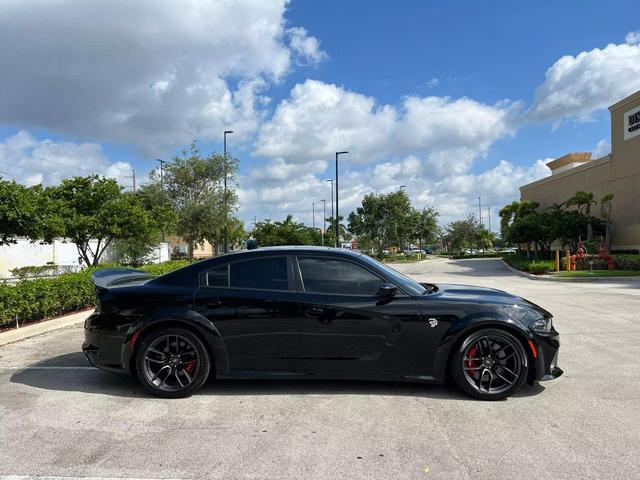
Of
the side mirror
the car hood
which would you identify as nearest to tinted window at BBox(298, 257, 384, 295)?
the side mirror

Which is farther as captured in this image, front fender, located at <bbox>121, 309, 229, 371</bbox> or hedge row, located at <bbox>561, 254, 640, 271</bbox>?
hedge row, located at <bbox>561, 254, 640, 271</bbox>

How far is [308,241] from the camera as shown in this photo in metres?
60.5

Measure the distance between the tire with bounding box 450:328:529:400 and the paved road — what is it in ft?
0.48

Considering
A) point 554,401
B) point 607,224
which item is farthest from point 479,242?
point 554,401

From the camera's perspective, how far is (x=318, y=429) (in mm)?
4137

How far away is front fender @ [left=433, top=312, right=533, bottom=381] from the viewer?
4.79m

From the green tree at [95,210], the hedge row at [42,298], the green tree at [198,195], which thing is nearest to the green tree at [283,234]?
the green tree at [198,195]

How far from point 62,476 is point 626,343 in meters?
7.30

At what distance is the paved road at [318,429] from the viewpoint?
11.4 ft

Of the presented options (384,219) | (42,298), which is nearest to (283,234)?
(384,219)

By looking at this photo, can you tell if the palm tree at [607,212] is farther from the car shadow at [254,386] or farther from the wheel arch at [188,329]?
the wheel arch at [188,329]

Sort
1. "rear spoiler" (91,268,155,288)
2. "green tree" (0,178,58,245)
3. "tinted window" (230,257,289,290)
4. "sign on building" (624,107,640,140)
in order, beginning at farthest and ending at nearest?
"sign on building" (624,107,640,140)
"green tree" (0,178,58,245)
"rear spoiler" (91,268,155,288)
"tinted window" (230,257,289,290)

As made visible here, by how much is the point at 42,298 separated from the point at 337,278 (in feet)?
21.4

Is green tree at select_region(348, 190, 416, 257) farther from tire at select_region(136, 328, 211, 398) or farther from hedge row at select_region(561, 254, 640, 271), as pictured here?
tire at select_region(136, 328, 211, 398)
